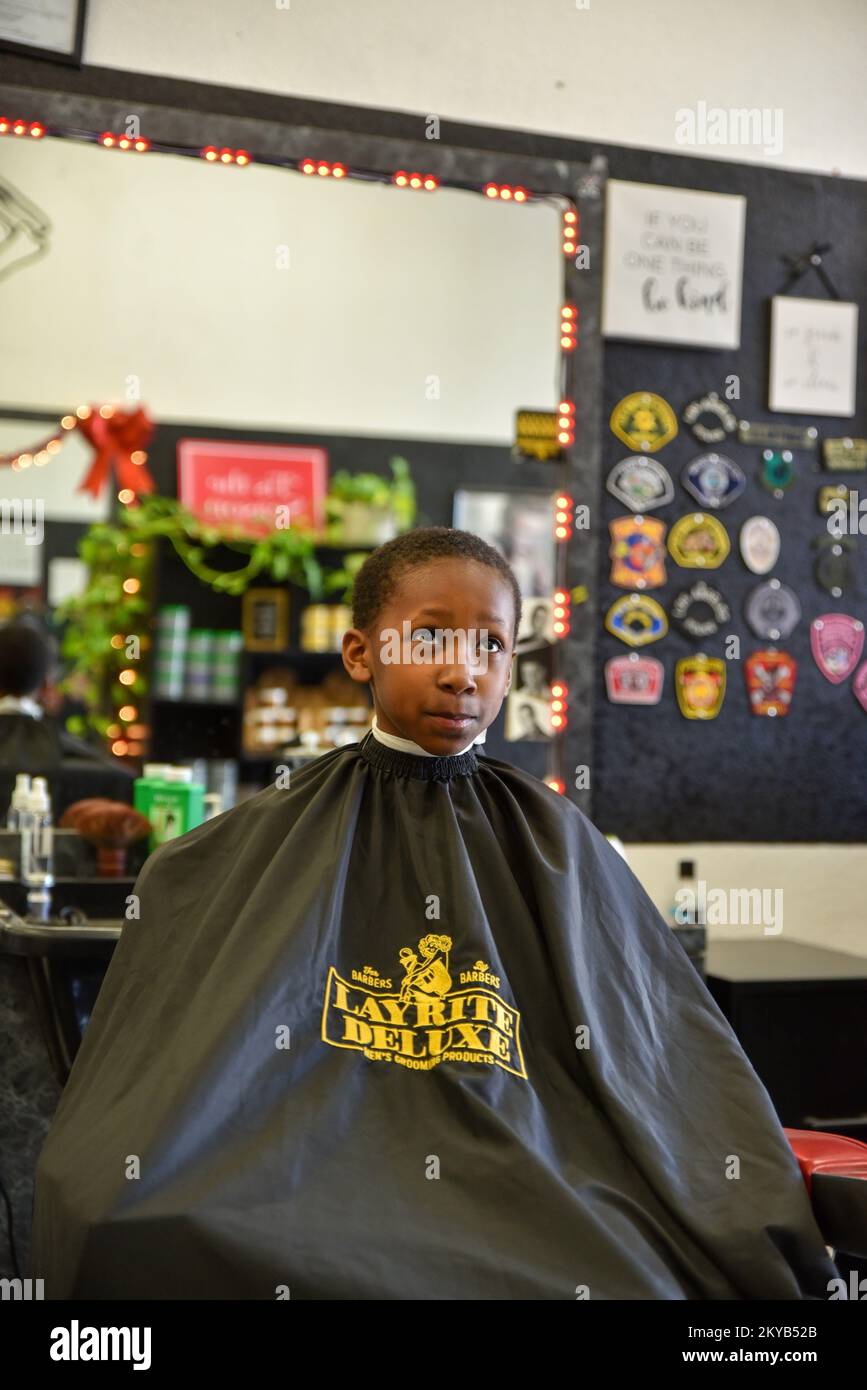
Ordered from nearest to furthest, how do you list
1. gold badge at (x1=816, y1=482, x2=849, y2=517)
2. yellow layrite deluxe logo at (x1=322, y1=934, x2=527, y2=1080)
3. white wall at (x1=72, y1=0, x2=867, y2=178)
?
yellow layrite deluxe logo at (x1=322, y1=934, x2=527, y2=1080) → white wall at (x1=72, y1=0, x2=867, y2=178) → gold badge at (x1=816, y1=482, x2=849, y2=517)

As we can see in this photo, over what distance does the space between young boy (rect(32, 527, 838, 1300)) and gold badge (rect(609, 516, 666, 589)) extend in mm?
1312

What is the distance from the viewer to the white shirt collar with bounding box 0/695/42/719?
2641mm

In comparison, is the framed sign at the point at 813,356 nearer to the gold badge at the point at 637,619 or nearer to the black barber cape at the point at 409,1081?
the gold badge at the point at 637,619

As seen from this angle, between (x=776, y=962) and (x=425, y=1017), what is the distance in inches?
56.8

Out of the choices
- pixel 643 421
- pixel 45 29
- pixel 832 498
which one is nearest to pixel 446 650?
pixel 643 421

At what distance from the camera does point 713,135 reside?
10.2ft

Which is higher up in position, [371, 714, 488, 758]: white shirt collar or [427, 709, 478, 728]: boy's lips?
[427, 709, 478, 728]: boy's lips

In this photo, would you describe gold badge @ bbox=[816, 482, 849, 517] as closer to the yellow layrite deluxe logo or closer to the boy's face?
the boy's face

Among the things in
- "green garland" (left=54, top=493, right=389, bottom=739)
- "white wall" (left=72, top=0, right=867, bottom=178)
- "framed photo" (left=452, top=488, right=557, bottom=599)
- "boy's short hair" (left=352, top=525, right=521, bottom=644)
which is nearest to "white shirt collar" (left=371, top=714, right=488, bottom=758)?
"boy's short hair" (left=352, top=525, right=521, bottom=644)

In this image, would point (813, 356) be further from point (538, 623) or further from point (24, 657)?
point (24, 657)

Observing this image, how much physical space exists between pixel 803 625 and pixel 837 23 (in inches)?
51.7
